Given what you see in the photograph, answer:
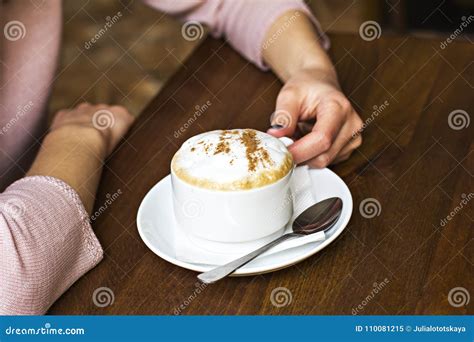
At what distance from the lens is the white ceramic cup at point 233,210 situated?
0.79 meters

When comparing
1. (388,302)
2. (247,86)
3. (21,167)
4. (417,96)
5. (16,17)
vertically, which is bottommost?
(21,167)

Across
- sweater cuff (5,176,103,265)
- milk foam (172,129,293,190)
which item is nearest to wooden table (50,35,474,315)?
sweater cuff (5,176,103,265)

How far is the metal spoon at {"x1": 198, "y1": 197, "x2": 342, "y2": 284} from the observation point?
0.79 m

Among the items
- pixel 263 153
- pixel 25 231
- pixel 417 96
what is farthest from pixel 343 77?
pixel 25 231

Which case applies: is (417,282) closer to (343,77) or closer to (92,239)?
(92,239)

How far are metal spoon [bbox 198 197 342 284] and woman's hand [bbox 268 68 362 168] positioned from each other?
0.11 meters

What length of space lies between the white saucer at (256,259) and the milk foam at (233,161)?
0.11 metres

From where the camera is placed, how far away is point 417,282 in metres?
0.80

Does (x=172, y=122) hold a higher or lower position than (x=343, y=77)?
lower

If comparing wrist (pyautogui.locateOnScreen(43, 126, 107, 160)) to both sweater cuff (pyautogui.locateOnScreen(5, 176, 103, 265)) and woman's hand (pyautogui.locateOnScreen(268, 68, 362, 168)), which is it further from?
woman's hand (pyautogui.locateOnScreen(268, 68, 362, 168))

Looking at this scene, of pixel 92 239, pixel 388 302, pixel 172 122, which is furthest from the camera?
pixel 172 122

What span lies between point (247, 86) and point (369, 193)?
16.6 inches

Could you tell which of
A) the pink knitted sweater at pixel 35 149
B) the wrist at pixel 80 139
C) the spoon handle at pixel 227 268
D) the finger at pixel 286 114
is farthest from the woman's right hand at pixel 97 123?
the spoon handle at pixel 227 268

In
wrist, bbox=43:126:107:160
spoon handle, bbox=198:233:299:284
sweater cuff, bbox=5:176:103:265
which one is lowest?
wrist, bbox=43:126:107:160
